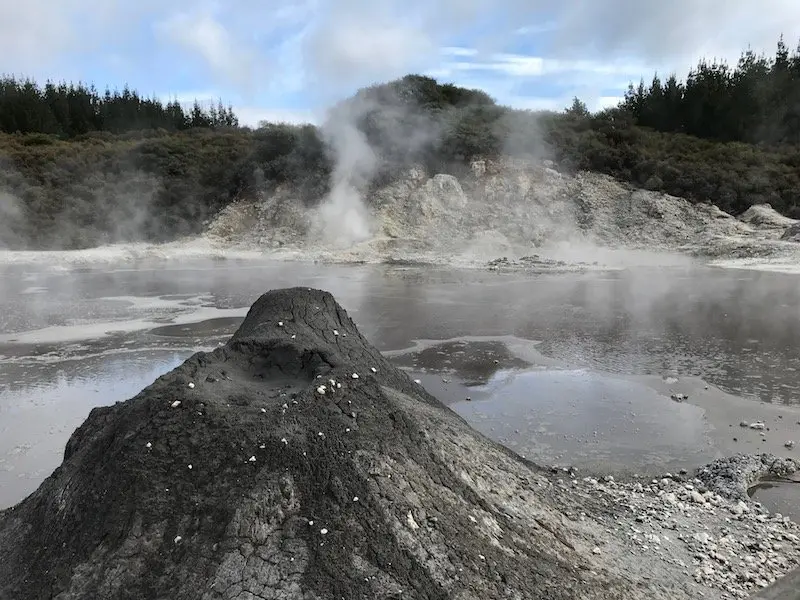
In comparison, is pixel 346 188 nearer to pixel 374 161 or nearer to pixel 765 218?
pixel 374 161

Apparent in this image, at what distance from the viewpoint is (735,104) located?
30000 mm

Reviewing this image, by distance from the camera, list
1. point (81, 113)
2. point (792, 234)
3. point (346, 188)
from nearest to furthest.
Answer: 1. point (792, 234)
2. point (346, 188)
3. point (81, 113)

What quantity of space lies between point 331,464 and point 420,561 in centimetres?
63

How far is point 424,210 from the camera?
2256 cm

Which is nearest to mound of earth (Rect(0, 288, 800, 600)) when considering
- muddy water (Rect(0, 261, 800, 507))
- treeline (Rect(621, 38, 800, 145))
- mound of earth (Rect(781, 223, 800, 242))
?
muddy water (Rect(0, 261, 800, 507))

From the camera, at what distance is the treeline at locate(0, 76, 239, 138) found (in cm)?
4216

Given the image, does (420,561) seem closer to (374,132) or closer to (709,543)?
(709,543)

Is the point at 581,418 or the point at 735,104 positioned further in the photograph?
the point at 735,104

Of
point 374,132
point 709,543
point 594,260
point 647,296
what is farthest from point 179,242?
point 709,543

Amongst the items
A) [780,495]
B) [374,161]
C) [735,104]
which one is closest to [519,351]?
[780,495]

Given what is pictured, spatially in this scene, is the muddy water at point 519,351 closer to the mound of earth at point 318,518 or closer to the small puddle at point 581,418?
the small puddle at point 581,418

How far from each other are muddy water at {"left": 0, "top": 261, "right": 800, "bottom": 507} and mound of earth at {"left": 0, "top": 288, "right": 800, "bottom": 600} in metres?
1.64

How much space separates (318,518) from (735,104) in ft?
108

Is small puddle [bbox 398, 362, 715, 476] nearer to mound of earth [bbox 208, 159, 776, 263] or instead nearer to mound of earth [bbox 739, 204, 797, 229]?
mound of earth [bbox 208, 159, 776, 263]
